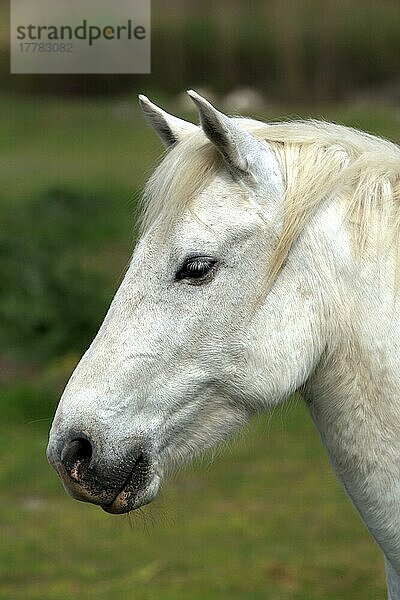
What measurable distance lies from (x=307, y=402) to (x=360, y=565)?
2.94 metres

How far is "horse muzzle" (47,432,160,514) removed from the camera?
2576mm

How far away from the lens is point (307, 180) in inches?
104

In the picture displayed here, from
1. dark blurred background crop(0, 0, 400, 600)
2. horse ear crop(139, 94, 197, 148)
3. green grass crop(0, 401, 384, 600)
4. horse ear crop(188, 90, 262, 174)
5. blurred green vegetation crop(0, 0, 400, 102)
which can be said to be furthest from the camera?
blurred green vegetation crop(0, 0, 400, 102)

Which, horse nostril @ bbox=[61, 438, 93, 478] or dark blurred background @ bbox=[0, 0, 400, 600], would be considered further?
dark blurred background @ bbox=[0, 0, 400, 600]

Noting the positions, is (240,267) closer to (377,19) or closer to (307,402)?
(307,402)

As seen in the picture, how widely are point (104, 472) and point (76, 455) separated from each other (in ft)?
0.26

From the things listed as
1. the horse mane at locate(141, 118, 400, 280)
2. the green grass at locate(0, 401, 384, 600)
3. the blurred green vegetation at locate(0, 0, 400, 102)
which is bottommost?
the blurred green vegetation at locate(0, 0, 400, 102)

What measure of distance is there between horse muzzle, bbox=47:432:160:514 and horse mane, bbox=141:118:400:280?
1.79 ft

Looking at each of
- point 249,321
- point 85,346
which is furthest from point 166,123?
point 85,346

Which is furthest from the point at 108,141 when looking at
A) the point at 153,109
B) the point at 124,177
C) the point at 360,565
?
the point at 153,109
